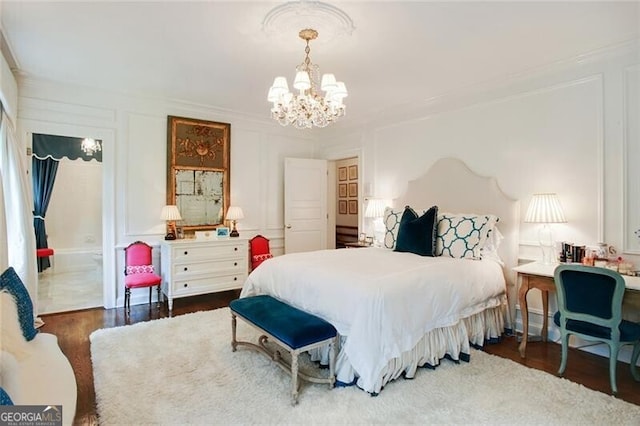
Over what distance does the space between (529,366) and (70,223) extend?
7677mm

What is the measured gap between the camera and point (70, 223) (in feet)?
21.9

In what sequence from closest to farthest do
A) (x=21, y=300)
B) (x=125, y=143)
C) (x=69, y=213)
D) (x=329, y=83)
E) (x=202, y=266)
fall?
(x=21, y=300), (x=329, y=83), (x=125, y=143), (x=202, y=266), (x=69, y=213)

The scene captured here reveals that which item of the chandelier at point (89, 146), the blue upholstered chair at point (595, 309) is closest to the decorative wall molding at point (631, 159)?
the blue upholstered chair at point (595, 309)

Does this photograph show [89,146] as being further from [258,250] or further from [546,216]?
[546,216]

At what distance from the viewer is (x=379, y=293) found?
2336 mm

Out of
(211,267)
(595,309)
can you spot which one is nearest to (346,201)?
(211,267)

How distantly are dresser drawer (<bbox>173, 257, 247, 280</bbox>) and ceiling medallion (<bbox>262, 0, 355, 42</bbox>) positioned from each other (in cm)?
298

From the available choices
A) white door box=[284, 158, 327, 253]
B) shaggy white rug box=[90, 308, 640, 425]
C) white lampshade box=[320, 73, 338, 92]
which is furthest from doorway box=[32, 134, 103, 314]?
white lampshade box=[320, 73, 338, 92]

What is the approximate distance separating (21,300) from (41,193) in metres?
5.07

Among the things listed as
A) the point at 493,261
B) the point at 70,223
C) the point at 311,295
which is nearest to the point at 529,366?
the point at 493,261

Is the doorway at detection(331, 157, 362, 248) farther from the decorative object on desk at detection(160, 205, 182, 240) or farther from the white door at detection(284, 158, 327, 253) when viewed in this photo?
the decorative object on desk at detection(160, 205, 182, 240)

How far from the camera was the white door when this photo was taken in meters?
5.76

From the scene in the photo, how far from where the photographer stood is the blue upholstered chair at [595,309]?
7.66ft

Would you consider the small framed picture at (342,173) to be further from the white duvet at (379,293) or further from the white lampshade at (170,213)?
the white duvet at (379,293)
